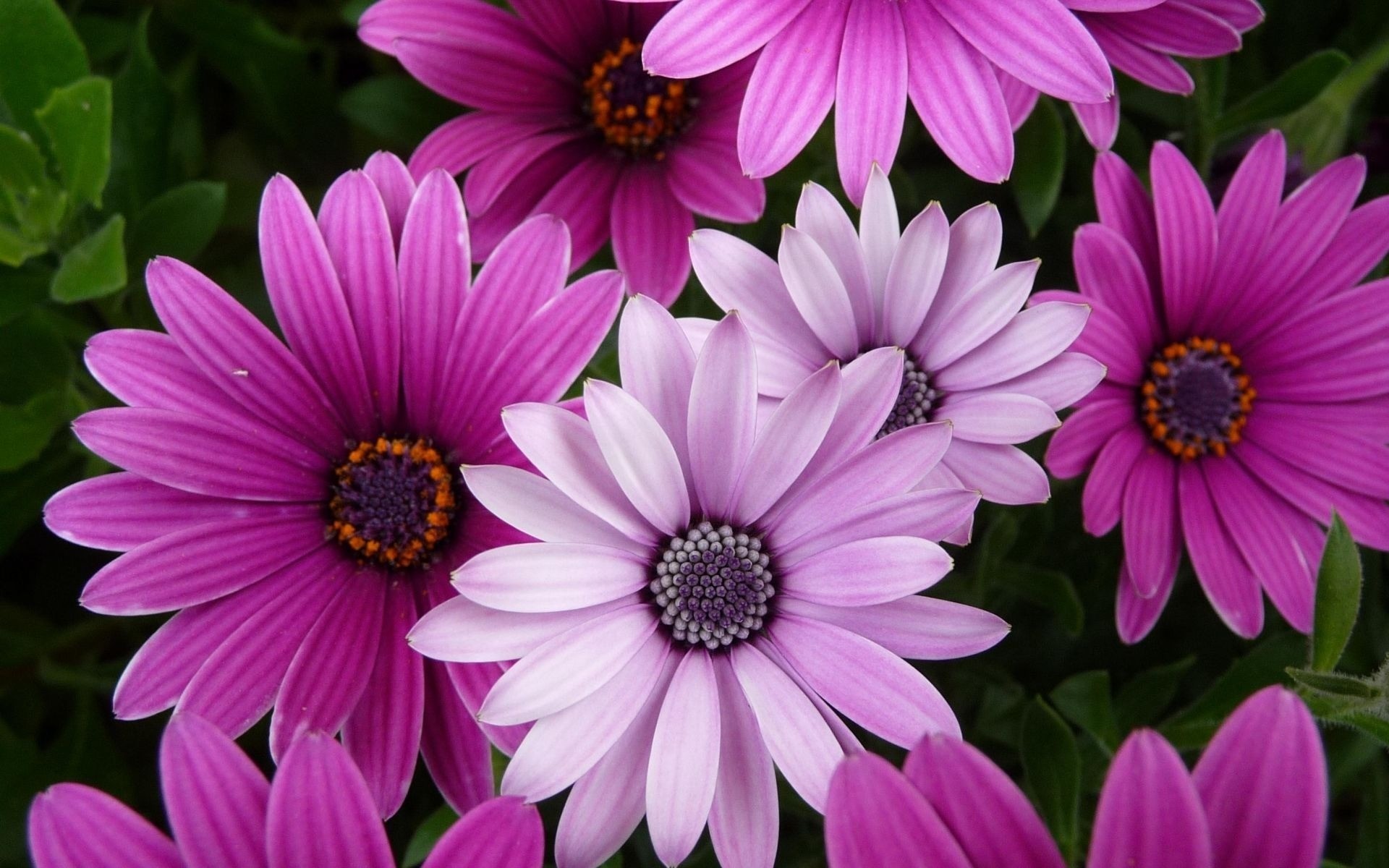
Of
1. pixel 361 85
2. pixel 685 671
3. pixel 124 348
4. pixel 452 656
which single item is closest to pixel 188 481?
pixel 124 348

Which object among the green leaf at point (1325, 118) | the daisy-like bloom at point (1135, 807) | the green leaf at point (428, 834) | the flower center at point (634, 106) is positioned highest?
the green leaf at point (1325, 118)

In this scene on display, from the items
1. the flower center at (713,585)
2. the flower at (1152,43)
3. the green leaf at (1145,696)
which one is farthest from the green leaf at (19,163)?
the green leaf at (1145,696)

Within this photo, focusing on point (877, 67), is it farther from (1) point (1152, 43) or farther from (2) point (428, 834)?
(2) point (428, 834)

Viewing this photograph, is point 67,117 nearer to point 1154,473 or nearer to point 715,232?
point 715,232

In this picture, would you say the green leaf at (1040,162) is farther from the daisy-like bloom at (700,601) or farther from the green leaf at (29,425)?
the green leaf at (29,425)

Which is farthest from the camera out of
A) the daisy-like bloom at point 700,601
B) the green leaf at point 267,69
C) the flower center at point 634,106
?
the green leaf at point 267,69

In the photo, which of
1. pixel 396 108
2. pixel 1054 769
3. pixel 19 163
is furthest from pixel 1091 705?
pixel 19 163
